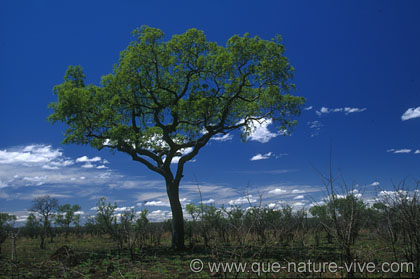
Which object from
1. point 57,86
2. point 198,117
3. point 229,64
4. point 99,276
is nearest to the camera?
point 99,276

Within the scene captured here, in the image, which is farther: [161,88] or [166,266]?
[161,88]

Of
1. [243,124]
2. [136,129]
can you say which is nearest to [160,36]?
Result: [136,129]

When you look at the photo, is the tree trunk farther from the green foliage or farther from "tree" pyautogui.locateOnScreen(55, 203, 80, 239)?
"tree" pyautogui.locateOnScreen(55, 203, 80, 239)

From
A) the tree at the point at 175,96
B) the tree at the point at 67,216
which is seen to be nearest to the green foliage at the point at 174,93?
the tree at the point at 175,96

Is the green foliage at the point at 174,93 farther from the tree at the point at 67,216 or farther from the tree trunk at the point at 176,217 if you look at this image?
the tree at the point at 67,216

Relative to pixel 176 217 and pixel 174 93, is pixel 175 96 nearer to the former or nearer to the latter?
pixel 174 93

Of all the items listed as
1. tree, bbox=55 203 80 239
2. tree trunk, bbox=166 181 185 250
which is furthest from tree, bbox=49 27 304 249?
tree, bbox=55 203 80 239

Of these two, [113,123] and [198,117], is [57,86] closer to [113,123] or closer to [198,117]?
[113,123]

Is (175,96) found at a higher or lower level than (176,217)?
higher

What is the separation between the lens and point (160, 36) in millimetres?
16828

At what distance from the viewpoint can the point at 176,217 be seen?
16.8m

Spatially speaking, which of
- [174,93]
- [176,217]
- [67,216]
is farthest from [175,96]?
[67,216]

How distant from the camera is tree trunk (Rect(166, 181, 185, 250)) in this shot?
16328 mm

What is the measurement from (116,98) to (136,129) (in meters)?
2.83
